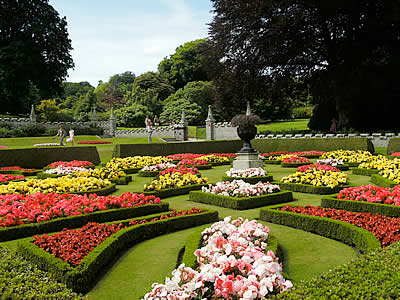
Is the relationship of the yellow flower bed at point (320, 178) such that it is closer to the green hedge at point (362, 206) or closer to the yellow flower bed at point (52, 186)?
the green hedge at point (362, 206)

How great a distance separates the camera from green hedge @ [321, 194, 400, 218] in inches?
268

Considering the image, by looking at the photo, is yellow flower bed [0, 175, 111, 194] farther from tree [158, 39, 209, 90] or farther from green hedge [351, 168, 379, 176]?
tree [158, 39, 209, 90]

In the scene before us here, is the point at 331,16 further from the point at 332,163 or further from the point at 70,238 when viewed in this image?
the point at 70,238

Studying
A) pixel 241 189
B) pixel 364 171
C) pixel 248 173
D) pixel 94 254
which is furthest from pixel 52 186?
pixel 364 171

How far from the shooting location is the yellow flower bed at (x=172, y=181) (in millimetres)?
9875

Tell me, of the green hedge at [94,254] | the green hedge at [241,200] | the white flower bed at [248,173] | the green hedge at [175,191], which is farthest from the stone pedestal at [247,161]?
the green hedge at [94,254]

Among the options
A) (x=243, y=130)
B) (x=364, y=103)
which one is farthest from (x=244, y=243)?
(x=364, y=103)

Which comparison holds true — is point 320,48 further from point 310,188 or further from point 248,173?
point 310,188

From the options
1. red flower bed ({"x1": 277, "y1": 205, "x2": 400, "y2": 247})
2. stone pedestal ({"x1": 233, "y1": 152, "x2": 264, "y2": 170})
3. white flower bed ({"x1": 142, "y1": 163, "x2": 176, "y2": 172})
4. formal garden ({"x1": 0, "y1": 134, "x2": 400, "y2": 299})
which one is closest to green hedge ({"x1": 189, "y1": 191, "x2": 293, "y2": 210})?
formal garden ({"x1": 0, "y1": 134, "x2": 400, "y2": 299})

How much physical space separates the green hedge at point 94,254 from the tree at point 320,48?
64.8ft

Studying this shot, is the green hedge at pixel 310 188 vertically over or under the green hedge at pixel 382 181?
under

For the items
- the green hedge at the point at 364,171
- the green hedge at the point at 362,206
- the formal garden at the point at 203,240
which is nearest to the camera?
the formal garden at the point at 203,240

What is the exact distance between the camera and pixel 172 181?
10328 millimetres

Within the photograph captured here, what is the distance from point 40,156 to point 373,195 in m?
16.0
